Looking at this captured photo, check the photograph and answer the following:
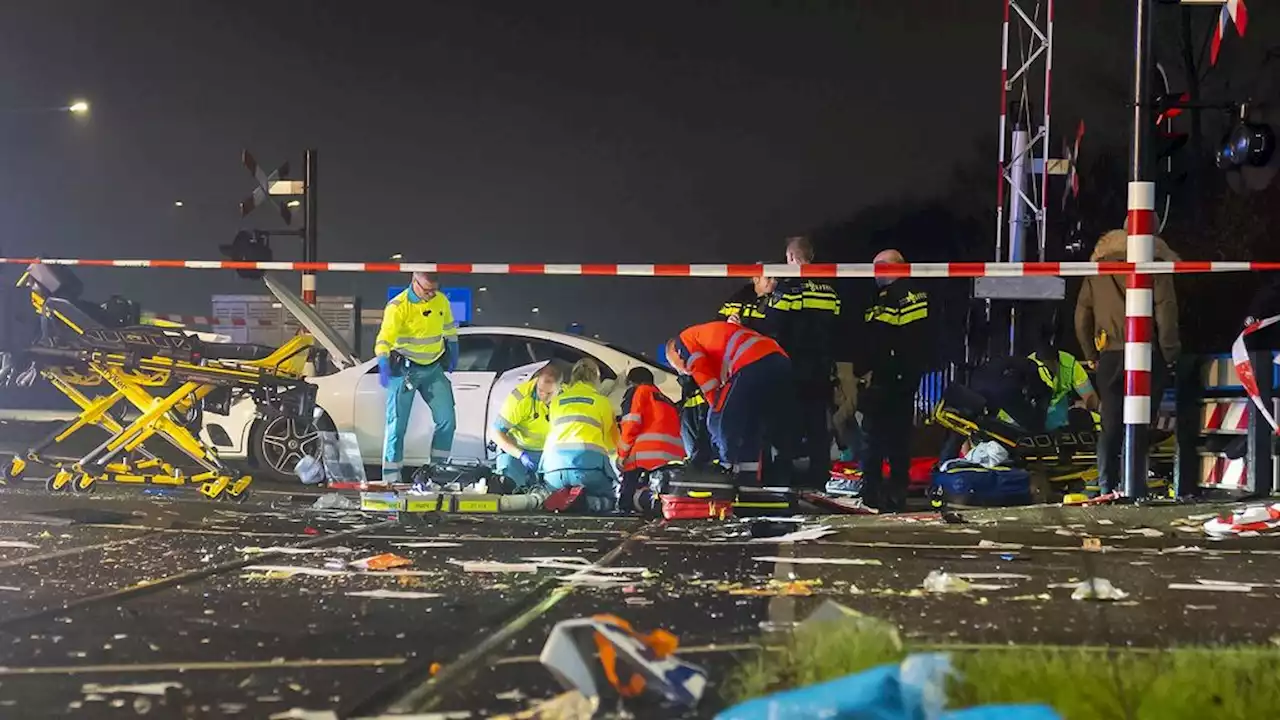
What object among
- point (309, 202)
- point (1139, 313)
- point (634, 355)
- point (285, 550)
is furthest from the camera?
point (309, 202)

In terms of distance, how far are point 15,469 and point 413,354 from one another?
3159mm

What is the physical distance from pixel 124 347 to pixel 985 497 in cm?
612

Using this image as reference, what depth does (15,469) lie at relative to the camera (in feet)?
29.7

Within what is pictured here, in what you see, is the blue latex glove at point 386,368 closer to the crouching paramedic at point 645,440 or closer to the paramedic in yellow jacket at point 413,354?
the paramedic in yellow jacket at point 413,354

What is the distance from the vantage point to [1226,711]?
A: 2588 mm

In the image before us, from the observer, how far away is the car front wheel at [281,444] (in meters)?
10.3

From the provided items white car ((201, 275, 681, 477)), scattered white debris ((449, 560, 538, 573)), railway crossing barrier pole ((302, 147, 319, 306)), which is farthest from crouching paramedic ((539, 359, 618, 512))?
railway crossing barrier pole ((302, 147, 319, 306))

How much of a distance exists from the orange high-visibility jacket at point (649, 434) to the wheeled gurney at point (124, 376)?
2695 mm

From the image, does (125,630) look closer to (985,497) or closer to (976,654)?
(976,654)

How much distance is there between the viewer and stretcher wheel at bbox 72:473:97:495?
8.38 meters

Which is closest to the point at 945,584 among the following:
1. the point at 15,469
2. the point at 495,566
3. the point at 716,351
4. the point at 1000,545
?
the point at 1000,545

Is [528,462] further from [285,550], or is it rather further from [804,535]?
[285,550]

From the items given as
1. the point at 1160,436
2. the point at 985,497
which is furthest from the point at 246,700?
the point at 1160,436

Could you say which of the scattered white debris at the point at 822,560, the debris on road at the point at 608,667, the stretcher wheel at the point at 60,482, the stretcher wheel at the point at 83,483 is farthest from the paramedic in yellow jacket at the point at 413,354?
the debris on road at the point at 608,667
